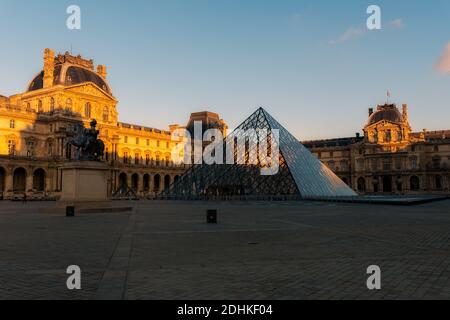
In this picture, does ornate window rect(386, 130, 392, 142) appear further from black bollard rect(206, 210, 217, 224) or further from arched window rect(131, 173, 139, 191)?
black bollard rect(206, 210, 217, 224)

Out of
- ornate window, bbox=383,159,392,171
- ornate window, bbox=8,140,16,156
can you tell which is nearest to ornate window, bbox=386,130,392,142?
ornate window, bbox=383,159,392,171

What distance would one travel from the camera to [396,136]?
8900 centimetres

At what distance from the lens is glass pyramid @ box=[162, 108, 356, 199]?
39719 mm

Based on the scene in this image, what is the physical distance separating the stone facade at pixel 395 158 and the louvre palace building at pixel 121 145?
191 mm

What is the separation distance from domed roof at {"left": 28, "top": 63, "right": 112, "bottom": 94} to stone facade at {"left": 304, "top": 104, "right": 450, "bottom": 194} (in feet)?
187

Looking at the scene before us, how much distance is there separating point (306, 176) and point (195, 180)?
39.7 ft

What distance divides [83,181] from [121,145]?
54.6 metres

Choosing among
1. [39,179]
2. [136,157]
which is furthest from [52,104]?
[136,157]

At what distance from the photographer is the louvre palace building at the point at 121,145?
58.5m

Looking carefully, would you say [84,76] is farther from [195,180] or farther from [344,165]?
[344,165]

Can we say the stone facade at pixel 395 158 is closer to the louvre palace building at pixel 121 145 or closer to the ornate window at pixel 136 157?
the louvre palace building at pixel 121 145
